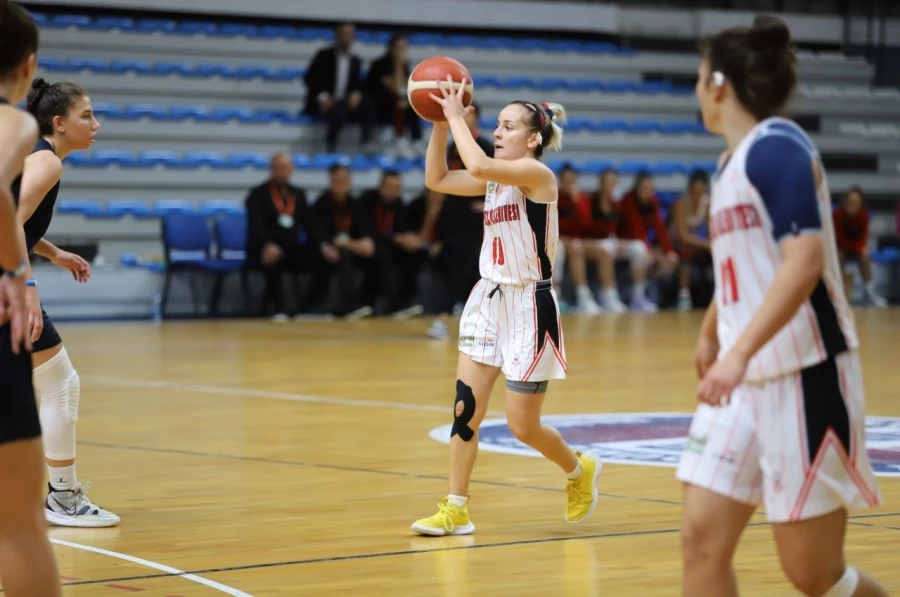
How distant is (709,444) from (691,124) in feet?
61.4

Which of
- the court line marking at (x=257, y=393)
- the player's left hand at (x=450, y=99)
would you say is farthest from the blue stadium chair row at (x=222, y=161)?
the player's left hand at (x=450, y=99)

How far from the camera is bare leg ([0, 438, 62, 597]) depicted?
3.02 metres

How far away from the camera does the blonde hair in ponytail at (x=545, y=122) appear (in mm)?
5113

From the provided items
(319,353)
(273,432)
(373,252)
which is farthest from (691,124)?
(273,432)

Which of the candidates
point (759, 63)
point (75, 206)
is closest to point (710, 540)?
Answer: point (759, 63)

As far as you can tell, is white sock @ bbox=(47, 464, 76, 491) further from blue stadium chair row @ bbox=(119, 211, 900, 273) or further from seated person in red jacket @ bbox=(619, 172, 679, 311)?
seated person in red jacket @ bbox=(619, 172, 679, 311)

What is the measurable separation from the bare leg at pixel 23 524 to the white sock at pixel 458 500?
6.49 ft

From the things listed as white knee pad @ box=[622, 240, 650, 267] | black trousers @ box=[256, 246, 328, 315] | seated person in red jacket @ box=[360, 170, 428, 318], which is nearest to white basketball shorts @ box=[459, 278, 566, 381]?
black trousers @ box=[256, 246, 328, 315]

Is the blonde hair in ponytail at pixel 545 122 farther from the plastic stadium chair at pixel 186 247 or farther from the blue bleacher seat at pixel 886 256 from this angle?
the blue bleacher seat at pixel 886 256

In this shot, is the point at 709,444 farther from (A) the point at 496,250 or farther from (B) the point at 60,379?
(B) the point at 60,379

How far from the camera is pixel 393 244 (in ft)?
53.2

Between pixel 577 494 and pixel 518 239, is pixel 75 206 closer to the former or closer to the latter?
pixel 518 239

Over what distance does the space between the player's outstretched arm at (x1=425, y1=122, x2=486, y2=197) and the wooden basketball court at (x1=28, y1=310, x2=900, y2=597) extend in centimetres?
117

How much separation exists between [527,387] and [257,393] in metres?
4.46
